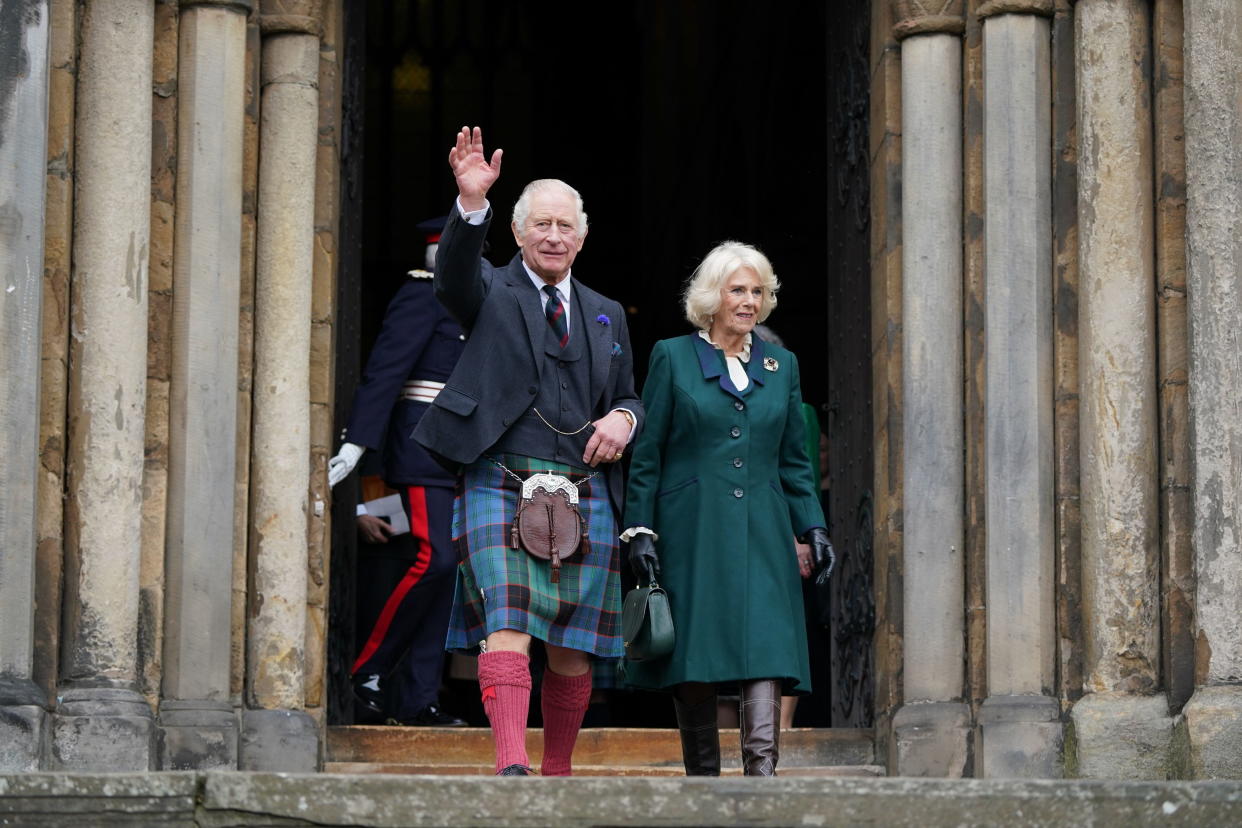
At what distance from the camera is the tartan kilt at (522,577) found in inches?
249

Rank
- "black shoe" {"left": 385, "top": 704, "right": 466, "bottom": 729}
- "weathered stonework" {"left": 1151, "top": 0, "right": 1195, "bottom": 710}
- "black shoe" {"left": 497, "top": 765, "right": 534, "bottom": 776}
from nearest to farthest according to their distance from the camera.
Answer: "black shoe" {"left": 497, "top": 765, "right": 534, "bottom": 776}
"weathered stonework" {"left": 1151, "top": 0, "right": 1195, "bottom": 710}
"black shoe" {"left": 385, "top": 704, "right": 466, "bottom": 729}

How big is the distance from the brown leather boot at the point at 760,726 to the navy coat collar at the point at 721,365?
2.65ft

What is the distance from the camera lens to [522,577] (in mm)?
6336

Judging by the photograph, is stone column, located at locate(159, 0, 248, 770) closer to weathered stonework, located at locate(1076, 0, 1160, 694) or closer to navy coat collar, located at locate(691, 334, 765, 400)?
navy coat collar, located at locate(691, 334, 765, 400)

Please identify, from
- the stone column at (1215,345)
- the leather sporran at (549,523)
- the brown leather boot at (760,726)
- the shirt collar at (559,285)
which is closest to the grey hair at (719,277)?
the shirt collar at (559,285)

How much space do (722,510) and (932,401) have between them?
1469 mm

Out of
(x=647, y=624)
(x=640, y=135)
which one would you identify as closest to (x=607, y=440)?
(x=647, y=624)

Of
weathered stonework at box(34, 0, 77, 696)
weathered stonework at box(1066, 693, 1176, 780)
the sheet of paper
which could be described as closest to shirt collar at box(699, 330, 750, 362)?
weathered stonework at box(1066, 693, 1176, 780)

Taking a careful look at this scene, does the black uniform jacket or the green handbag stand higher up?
the black uniform jacket

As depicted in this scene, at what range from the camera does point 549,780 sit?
4926 mm

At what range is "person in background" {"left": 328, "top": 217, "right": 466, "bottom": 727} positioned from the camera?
8680 mm

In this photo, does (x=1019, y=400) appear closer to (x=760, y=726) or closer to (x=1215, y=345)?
(x=1215, y=345)

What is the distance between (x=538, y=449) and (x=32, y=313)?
1.66 m

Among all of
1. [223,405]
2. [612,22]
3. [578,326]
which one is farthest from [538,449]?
[612,22]
